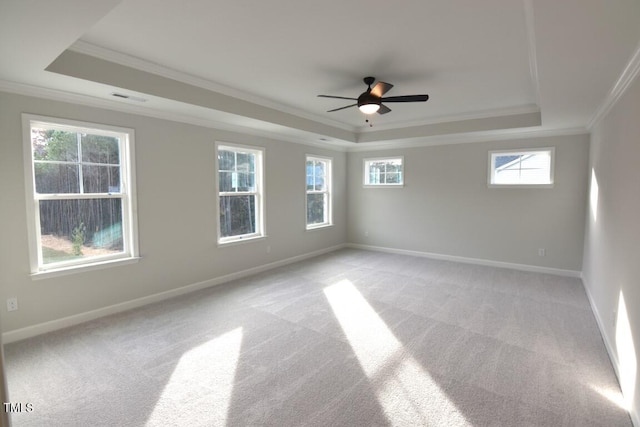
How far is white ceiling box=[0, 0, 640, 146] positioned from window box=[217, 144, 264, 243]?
1.97 feet

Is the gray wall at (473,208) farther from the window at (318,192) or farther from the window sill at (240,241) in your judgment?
the window sill at (240,241)

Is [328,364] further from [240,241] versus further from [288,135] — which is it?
[288,135]

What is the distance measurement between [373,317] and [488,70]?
9.49 ft

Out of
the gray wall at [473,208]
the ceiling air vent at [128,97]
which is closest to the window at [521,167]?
the gray wall at [473,208]

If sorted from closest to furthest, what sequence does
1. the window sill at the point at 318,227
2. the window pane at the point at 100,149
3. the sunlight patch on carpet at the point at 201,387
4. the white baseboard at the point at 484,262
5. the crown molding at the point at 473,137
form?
the sunlight patch on carpet at the point at 201,387 < the window pane at the point at 100,149 < the crown molding at the point at 473,137 < the white baseboard at the point at 484,262 < the window sill at the point at 318,227

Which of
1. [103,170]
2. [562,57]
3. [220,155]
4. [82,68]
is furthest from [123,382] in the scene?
[562,57]

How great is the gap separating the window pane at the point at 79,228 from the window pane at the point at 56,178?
121 mm

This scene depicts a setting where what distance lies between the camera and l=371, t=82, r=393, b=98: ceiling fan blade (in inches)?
129

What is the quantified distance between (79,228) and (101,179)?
22.6 inches

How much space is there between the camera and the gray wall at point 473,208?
5.17 meters

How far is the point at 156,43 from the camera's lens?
111 inches

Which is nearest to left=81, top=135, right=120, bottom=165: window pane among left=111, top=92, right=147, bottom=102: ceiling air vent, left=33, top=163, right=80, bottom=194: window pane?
left=33, top=163, right=80, bottom=194: window pane

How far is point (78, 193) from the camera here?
11.3 ft

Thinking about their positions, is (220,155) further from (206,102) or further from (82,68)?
(82,68)
